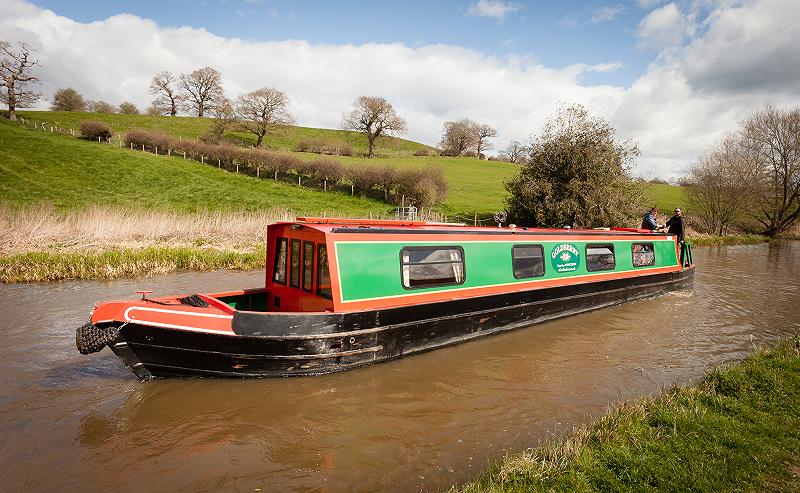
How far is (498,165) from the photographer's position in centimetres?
4850

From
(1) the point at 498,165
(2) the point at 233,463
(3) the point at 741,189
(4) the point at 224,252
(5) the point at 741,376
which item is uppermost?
(1) the point at 498,165

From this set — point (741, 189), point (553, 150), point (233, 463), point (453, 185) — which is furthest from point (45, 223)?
point (741, 189)

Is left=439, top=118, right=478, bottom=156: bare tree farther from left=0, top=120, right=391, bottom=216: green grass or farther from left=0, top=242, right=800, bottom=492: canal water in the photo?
left=0, top=242, right=800, bottom=492: canal water

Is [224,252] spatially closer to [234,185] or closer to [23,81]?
[234,185]

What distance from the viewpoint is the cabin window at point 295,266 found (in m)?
6.40

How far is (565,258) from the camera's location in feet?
28.4

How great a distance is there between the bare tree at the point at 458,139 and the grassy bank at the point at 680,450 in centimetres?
5455

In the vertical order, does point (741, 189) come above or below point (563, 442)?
above

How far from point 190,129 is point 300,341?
49725 millimetres

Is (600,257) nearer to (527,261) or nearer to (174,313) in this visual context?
(527,261)

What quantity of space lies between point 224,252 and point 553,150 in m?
13.0

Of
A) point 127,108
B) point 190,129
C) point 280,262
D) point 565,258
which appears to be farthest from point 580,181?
point 127,108

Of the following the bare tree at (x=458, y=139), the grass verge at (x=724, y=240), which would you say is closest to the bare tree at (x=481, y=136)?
the bare tree at (x=458, y=139)

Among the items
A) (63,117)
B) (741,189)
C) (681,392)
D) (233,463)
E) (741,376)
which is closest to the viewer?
(233,463)
